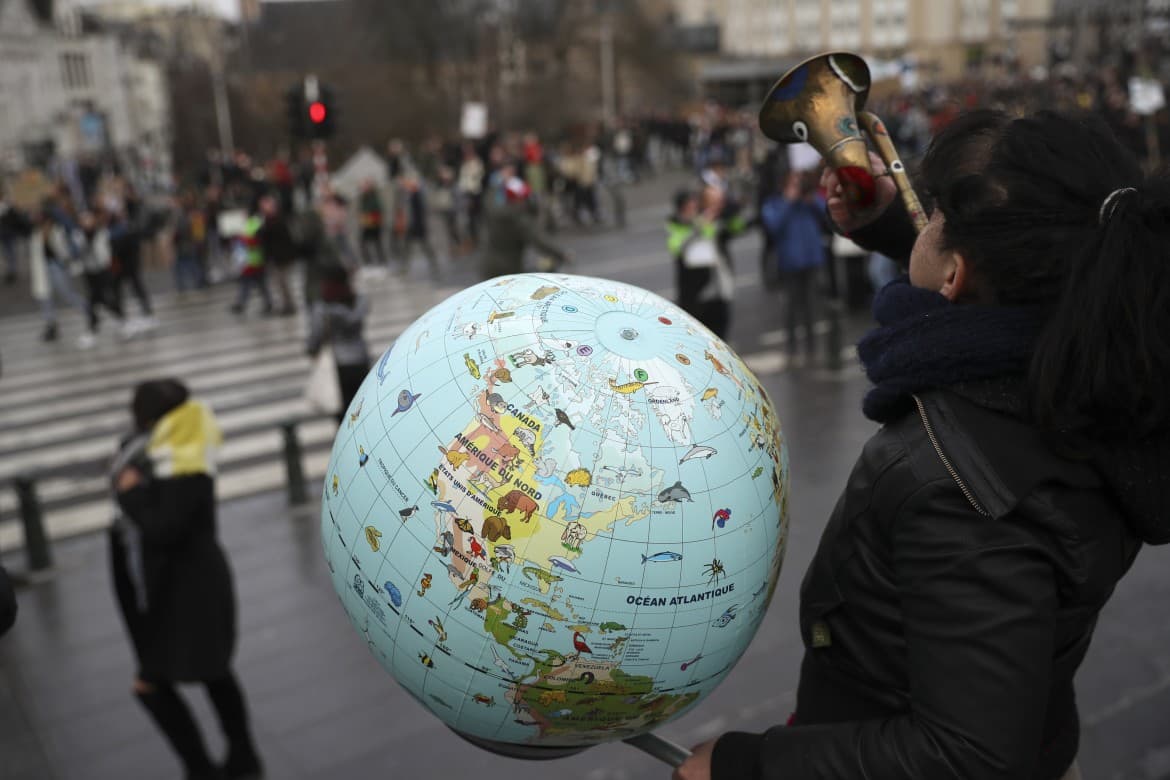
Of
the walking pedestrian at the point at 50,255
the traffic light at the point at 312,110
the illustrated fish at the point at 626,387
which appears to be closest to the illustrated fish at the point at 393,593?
the illustrated fish at the point at 626,387

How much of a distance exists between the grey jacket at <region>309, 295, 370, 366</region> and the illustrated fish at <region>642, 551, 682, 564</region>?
20.0ft

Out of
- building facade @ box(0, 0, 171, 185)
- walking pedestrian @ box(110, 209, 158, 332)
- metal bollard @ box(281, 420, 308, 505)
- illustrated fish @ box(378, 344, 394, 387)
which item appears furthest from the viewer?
building facade @ box(0, 0, 171, 185)

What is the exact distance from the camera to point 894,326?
1.50m

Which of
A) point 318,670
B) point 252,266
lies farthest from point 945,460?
point 252,266

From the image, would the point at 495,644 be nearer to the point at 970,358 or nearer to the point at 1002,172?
the point at 970,358

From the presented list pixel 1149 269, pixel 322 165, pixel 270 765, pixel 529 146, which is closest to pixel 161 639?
pixel 270 765

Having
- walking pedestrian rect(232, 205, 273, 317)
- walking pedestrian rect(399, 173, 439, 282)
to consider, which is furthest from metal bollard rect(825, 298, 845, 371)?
walking pedestrian rect(399, 173, 439, 282)

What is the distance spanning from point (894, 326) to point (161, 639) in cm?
354

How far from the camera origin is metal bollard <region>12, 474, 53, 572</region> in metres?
6.70

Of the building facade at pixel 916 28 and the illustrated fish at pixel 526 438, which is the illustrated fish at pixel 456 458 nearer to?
the illustrated fish at pixel 526 438

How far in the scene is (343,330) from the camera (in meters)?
7.26

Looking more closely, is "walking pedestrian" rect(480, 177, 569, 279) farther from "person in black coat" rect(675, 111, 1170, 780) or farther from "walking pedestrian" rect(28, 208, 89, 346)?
"person in black coat" rect(675, 111, 1170, 780)

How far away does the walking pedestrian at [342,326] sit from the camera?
23.8 feet

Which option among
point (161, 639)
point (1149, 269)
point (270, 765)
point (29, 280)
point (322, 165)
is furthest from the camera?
point (29, 280)
